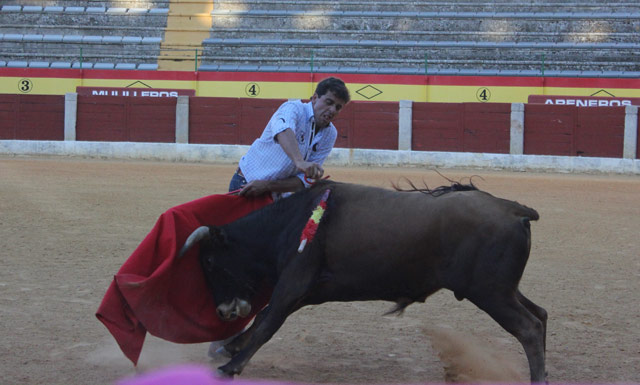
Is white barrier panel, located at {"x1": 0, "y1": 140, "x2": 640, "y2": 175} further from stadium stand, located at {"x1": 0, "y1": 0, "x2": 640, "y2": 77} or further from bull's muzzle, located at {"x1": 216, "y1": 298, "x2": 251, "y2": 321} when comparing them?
bull's muzzle, located at {"x1": 216, "y1": 298, "x2": 251, "y2": 321}

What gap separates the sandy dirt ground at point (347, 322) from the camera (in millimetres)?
3295

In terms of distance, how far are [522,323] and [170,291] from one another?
1.39 metres

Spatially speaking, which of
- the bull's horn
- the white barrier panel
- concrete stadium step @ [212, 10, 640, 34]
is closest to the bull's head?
the bull's horn

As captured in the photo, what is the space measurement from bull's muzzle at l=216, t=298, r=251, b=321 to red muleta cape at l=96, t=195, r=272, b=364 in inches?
6.7

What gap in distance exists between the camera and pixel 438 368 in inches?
133

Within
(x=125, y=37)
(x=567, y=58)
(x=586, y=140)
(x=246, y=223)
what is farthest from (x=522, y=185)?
(x=125, y=37)

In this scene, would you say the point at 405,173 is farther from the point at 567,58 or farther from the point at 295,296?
the point at 295,296

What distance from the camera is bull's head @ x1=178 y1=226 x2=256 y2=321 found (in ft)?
10.4

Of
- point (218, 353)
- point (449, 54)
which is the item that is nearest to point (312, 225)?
point (218, 353)

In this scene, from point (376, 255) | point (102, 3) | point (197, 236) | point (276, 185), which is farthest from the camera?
point (102, 3)

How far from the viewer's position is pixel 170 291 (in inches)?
129

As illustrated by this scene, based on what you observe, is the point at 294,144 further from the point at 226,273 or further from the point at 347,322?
the point at 347,322

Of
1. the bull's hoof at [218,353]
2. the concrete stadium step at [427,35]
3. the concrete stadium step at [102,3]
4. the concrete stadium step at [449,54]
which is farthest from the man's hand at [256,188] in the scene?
the concrete stadium step at [102,3]

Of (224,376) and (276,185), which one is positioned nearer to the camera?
(224,376)
